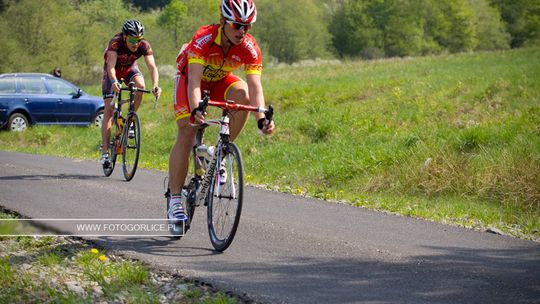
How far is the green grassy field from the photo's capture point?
1046 centimetres

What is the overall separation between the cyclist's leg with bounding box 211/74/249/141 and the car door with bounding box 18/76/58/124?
1792cm

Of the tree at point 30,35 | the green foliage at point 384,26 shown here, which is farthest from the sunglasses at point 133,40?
the green foliage at point 384,26

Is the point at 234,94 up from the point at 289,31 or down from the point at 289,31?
down

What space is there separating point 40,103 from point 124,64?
13383 millimetres

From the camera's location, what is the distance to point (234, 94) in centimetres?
705

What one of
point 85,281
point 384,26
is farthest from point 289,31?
point 85,281

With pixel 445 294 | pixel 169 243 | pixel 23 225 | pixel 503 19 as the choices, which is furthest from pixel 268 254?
pixel 503 19

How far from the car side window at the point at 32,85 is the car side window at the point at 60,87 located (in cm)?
24

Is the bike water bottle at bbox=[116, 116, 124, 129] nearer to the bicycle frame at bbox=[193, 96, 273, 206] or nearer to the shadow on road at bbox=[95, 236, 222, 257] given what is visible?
the shadow on road at bbox=[95, 236, 222, 257]

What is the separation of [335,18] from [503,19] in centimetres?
2420

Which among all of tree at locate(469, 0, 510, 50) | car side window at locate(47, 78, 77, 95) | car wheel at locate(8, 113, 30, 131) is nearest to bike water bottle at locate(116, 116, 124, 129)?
car wheel at locate(8, 113, 30, 131)

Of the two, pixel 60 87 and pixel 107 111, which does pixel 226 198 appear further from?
pixel 60 87

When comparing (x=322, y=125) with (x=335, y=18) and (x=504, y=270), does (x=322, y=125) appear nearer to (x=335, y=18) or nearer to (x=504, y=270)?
(x=504, y=270)

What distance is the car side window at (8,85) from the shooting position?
23.5 m
